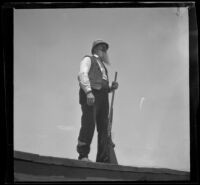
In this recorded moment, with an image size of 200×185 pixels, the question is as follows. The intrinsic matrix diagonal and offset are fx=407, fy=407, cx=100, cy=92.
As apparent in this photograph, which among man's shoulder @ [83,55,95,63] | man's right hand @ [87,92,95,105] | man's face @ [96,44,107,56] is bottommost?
man's right hand @ [87,92,95,105]

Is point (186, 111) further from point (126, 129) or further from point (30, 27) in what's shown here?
point (30, 27)

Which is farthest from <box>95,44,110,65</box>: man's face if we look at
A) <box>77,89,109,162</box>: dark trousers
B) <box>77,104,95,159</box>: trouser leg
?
<box>77,104,95,159</box>: trouser leg

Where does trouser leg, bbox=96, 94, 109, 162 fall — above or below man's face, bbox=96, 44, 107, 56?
below

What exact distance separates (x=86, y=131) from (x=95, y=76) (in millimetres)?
499

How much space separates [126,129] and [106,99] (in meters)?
0.32

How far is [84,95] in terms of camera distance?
3.59 meters

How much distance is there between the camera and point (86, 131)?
3.55m

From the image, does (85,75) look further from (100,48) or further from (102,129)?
(102,129)

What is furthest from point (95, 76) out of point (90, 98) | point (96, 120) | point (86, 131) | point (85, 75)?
point (86, 131)

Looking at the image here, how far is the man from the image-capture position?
3561mm

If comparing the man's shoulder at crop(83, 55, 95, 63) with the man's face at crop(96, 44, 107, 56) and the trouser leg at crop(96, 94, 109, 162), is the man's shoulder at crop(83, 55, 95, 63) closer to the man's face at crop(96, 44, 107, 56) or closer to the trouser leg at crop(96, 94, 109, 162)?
the man's face at crop(96, 44, 107, 56)

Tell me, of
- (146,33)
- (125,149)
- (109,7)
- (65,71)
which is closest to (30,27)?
(65,71)

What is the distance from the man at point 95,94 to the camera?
11.7ft
